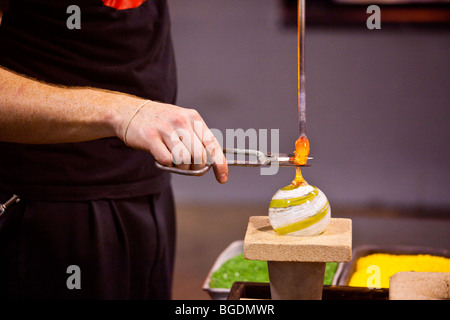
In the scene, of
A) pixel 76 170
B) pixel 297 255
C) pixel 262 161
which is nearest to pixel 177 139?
pixel 262 161

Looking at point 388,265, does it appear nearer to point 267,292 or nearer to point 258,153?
point 267,292

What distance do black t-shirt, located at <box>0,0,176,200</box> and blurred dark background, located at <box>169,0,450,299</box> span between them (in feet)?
6.70

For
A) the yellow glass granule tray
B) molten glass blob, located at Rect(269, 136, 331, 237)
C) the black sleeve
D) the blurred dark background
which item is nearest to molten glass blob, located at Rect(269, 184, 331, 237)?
molten glass blob, located at Rect(269, 136, 331, 237)

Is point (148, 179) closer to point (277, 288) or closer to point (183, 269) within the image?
point (277, 288)

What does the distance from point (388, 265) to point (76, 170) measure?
75 cm

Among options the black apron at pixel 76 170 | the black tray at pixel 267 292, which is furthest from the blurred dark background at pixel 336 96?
the black tray at pixel 267 292

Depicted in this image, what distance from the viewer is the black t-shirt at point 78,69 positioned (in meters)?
1.06

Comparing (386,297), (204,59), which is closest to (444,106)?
(204,59)

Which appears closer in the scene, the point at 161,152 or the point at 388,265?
the point at 161,152

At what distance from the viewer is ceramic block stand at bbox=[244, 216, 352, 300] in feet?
2.41

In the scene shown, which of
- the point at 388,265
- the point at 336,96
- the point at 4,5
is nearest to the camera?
the point at 4,5

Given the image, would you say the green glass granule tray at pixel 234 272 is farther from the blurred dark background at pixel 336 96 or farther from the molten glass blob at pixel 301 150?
the blurred dark background at pixel 336 96

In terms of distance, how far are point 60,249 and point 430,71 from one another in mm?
2838

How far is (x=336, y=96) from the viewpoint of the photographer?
11.1 ft
